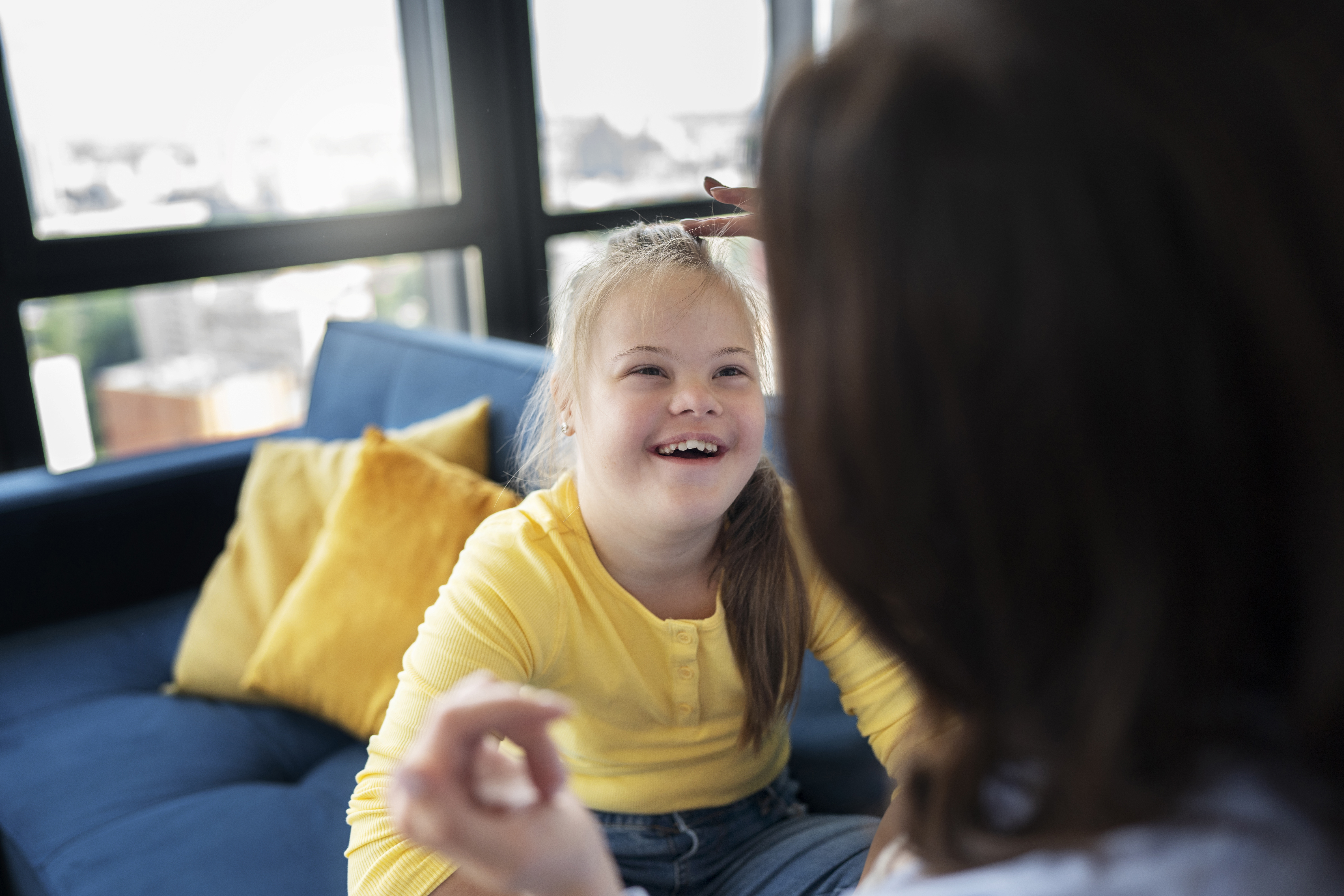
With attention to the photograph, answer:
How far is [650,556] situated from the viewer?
1102mm

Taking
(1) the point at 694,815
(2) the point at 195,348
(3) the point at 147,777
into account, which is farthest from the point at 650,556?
(2) the point at 195,348

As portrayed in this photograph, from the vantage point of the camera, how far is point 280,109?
272cm

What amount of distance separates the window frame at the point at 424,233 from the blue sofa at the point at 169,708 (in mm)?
455

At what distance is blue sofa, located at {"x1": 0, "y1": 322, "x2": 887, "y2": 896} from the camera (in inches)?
50.3

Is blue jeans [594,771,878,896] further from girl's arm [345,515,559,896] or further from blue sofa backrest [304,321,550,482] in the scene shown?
blue sofa backrest [304,321,550,482]

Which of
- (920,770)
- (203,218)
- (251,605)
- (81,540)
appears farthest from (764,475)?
(203,218)

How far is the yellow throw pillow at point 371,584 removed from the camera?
1.53 metres

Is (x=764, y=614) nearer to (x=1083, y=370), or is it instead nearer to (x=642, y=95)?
(x=1083, y=370)

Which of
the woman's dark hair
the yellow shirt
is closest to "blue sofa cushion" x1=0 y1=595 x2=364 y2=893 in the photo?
the yellow shirt

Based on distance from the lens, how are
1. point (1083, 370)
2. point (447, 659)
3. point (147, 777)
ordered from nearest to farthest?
point (1083, 370) < point (447, 659) < point (147, 777)

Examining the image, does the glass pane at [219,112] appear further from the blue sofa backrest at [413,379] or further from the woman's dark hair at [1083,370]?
the woman's dark hair at [1083,370]

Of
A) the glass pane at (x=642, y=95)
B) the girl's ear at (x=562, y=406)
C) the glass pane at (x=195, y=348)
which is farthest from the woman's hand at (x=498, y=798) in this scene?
the glass pane at (x=642, y=95)

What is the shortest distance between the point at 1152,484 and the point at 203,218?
2635 mm

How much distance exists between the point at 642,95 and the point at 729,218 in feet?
8.05
